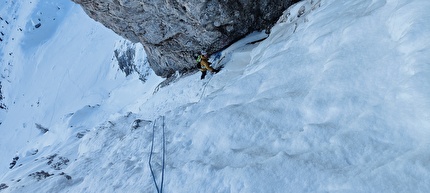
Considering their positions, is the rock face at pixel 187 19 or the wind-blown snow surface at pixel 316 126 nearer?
the wind-blown snow surface at pixel 316 126

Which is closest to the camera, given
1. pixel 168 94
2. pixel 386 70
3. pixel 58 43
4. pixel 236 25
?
pixel 386 70

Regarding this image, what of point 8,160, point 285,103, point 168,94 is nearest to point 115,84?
point 8,160

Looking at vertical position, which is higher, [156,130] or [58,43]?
[58,43]

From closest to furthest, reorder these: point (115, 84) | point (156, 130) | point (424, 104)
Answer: point (424, 104), point (156, 130), point (115, 84)

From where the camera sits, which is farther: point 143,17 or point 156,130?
point 143,17

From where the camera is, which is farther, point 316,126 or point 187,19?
point 187,19

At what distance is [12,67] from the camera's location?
4772 cm

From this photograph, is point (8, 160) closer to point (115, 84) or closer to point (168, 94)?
point (115, 84)

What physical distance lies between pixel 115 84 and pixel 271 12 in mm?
20988

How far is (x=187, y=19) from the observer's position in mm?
14367

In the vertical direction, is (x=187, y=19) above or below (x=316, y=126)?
above

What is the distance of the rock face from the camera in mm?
13797

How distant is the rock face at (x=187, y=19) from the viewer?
13.8 meters

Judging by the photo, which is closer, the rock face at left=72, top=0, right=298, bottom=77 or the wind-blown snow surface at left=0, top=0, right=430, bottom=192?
the wind-blown snow surface at left=0, top=0, right=430, bottom=192
